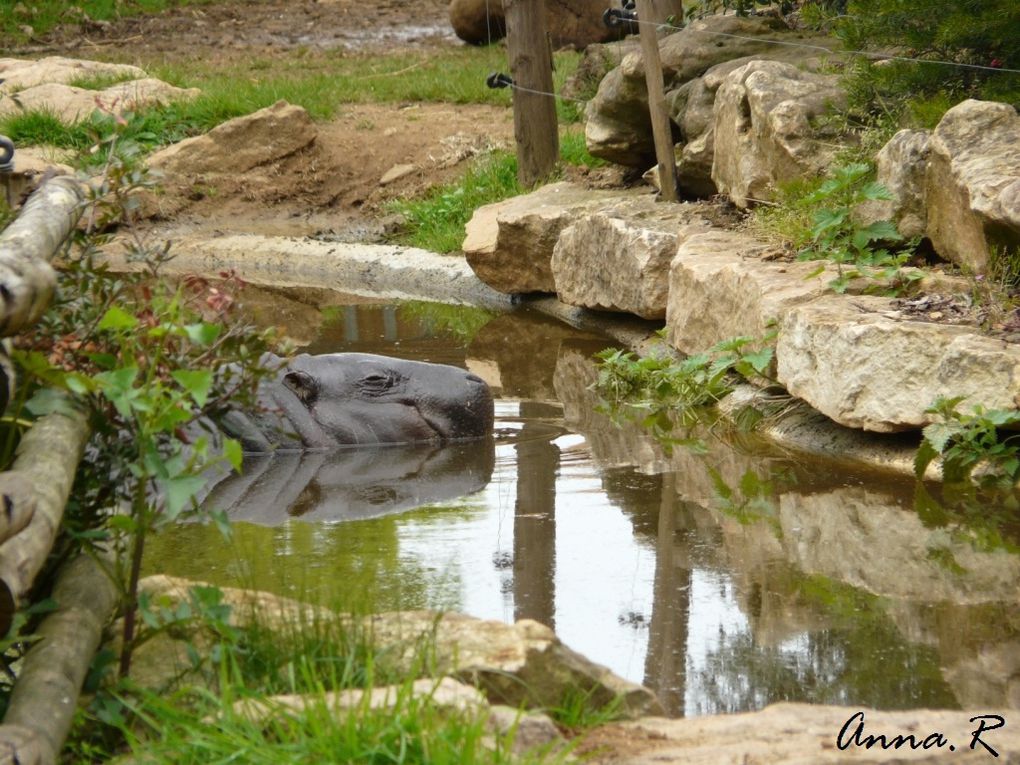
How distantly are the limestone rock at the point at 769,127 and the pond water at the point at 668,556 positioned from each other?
6.59 feet

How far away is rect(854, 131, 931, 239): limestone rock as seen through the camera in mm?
6934

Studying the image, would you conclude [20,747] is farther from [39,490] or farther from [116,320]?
→ [116,320]

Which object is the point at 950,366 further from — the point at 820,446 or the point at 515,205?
the point at 515,205

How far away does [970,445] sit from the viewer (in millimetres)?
5461

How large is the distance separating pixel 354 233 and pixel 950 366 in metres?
8.06

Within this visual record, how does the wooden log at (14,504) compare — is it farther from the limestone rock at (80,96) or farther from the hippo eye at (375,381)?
the limestone rock at (80,96)

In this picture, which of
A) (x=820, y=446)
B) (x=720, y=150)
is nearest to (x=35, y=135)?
(x=720, y=150)

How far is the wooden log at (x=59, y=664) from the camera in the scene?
2.67 meters

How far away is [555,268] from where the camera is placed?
31.9 feet

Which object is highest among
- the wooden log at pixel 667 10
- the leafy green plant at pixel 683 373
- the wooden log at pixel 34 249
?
the wooden log at pixel 667 10

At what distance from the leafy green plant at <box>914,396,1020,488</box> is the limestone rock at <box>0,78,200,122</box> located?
1067 centimetres

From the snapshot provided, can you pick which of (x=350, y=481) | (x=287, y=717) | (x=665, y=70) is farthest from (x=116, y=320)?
(x=665, y=70)

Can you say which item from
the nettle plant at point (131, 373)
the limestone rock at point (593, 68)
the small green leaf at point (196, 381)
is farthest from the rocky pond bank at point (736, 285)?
the limestone rock at point (593, 68)

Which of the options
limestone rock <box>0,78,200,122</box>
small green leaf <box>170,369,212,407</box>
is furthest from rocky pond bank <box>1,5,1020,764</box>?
limestone rock <box>0,78,200,122</box>
